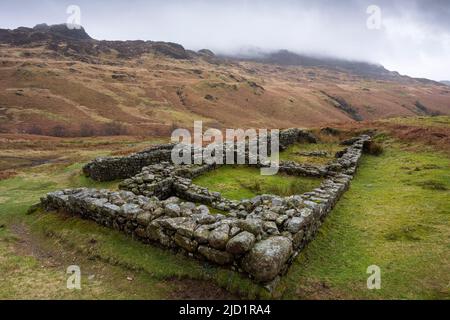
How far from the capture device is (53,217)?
1328 cm

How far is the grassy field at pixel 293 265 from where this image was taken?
8.31 m

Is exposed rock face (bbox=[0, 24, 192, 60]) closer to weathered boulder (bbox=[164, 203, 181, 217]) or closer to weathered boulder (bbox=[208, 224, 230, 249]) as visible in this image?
weathered boulder (bbox=[164, 203, 181, 217])

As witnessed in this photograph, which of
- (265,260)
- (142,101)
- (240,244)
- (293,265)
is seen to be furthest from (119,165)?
(142,101)

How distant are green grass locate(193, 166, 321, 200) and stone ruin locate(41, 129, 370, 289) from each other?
1.63 metres

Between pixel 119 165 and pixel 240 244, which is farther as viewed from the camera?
pixel 119 165

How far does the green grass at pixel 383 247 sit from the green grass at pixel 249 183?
261cm

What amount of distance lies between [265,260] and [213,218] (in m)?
2.35

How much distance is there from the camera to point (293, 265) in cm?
940

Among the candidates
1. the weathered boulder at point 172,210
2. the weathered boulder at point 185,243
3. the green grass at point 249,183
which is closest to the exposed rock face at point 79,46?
the green grass at point 249,183

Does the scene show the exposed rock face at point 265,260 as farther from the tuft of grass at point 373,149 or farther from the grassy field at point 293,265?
the tuft of grass at point 373,149

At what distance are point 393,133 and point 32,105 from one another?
72.1m

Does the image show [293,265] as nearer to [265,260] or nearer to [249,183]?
[265,260]

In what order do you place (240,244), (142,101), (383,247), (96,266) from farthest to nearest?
(142,101)
(383,247)
(96,266)
(240,244)

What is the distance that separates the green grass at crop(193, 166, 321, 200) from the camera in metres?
16.5
